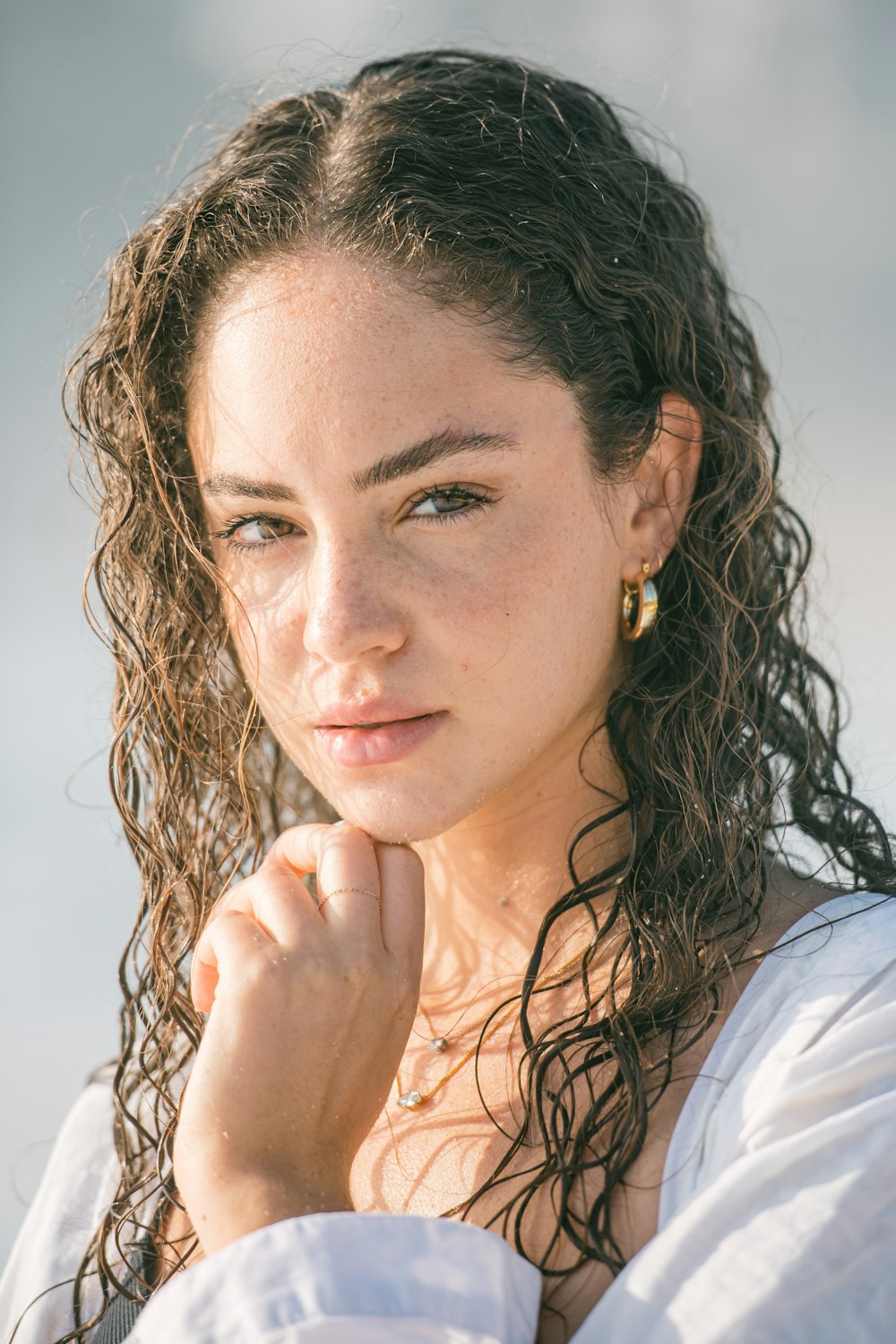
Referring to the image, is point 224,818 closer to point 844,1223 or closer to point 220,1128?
point 220,1128

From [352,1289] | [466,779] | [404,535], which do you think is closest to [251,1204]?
[352,1289]

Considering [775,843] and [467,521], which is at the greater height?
[467,521]

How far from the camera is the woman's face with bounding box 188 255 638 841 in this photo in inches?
56.4

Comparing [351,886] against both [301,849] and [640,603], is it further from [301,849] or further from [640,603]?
[640,603]

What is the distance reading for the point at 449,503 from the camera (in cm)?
148

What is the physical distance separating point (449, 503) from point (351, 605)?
0.18 metres

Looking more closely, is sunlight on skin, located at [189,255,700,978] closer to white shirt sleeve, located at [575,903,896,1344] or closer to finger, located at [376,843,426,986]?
finger, located at [376,843,426,986]

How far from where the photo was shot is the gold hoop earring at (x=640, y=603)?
1673 mm

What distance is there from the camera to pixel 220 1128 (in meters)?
1.27

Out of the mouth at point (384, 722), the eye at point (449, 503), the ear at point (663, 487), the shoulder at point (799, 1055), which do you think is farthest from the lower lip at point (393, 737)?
the shoulder at point (799, 1055)

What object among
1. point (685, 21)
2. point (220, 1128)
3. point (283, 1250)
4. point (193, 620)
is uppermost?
point (685, 21)

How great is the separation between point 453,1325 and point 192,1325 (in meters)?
0.24

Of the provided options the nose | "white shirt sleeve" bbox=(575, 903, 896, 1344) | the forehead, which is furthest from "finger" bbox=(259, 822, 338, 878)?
"white shirt sleeve" bbox=(575, 903, 896, 1344)

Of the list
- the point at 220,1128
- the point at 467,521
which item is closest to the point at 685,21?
the point at 467,521
